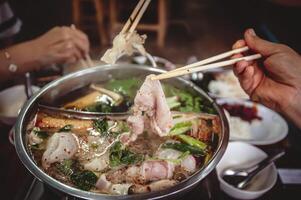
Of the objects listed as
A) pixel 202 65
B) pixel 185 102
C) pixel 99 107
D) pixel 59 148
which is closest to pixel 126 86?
pixel 99 107

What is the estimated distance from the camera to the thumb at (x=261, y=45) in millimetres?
2264

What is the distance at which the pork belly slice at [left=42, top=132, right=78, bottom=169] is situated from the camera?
1985mm

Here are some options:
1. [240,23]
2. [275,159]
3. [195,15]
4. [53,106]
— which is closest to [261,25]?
[240,23]

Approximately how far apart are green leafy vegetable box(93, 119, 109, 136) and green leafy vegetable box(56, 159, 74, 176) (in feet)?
1.00

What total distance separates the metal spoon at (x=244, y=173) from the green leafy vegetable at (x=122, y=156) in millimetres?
833

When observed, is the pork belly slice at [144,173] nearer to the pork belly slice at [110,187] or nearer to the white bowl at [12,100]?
the pork belly slice at [110,187]

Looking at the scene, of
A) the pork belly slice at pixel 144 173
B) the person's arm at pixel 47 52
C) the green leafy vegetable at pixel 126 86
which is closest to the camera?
the pork belly slice at pixel 144 173

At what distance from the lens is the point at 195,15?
8.26 m

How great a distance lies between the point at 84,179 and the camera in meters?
1.90

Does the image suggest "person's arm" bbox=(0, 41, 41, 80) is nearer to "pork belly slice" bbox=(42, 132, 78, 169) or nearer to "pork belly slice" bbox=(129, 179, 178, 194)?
"pork belly slice" bbox=(42, 132, 78, 169)

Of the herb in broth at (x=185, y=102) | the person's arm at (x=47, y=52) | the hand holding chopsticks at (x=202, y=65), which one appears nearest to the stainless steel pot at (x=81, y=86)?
the herb in broth at (x=185, y=102)

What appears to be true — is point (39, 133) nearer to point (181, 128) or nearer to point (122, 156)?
point (122, 156)

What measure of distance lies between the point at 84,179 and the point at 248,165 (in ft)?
4.46

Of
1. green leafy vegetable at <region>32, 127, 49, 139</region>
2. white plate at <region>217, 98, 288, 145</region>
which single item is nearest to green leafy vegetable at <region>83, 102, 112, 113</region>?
green leafy vegetable at <region>32, 127, 49, 139</region>
